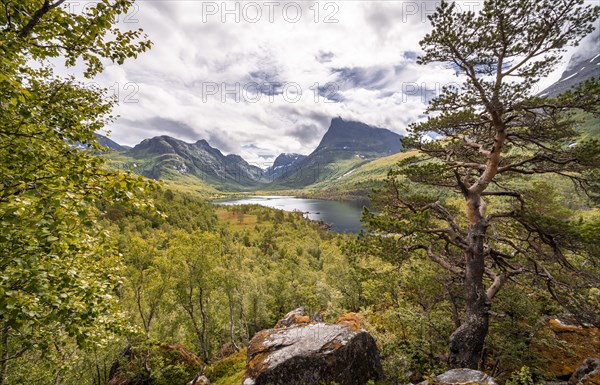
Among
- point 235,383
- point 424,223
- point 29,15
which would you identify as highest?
point 29,15

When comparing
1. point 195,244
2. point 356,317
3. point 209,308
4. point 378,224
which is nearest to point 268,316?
point 209,308

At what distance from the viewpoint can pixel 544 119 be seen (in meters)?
9.53

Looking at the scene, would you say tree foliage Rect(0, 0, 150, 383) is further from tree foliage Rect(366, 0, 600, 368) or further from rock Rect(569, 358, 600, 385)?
rock Rect(569, 358, 600, 385)

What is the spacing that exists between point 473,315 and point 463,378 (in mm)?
3058

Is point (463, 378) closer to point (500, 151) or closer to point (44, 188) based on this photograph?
point (500, 151)

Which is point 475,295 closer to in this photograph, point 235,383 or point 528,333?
point 528,333

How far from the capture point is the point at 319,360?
10.7 m

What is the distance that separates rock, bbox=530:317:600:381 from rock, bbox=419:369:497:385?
3554 mm

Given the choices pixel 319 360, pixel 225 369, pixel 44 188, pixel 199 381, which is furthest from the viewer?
pixel 225 369

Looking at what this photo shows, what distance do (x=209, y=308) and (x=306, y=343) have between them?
32.2 m

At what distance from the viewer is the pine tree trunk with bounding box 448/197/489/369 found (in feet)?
31.9

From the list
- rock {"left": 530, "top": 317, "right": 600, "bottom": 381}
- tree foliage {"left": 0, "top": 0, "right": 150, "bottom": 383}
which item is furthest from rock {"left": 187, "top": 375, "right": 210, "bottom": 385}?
rock {"left": 530, "top": 317, "right": 600, "bottom": 381}

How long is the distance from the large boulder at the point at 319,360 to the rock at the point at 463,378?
11.8 ft

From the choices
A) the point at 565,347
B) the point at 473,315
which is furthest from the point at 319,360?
the point at 565,347
